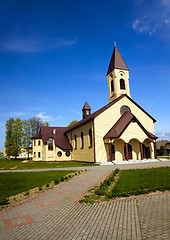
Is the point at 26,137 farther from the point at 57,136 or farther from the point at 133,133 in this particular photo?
the point at 133,133

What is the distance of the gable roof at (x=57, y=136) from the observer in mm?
36750

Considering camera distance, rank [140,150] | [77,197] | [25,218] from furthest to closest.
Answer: [140,150]
[77,197]
[25,218]

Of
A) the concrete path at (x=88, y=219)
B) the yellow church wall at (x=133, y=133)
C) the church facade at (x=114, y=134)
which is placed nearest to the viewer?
the concrete path at (x=88, y=219)

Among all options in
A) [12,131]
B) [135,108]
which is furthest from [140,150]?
[12,131]

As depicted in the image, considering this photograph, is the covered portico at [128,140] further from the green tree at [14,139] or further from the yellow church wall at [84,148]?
the green tree at [14,139]

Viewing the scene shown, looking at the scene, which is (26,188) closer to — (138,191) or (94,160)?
(138,191)

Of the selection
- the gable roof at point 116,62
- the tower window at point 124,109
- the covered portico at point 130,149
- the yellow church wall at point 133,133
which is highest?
the gable roof at point 116,62

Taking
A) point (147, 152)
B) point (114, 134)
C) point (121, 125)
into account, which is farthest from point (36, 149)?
A: point (147, 152)

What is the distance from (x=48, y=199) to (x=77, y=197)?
124cm

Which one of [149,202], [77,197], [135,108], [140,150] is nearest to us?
[149,202]

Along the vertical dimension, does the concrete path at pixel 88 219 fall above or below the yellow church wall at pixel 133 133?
below

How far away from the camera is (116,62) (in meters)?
32.8

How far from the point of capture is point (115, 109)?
2794 cm

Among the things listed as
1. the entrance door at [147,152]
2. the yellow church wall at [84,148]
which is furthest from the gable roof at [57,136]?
the entrance door at [147,152]
